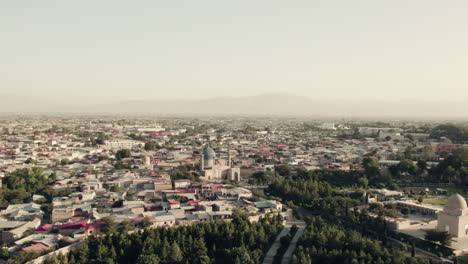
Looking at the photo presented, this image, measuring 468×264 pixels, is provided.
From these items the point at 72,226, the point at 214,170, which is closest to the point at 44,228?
the point at 72,226

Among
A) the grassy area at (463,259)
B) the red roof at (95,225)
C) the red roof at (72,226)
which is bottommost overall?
the grassy area at (463,259)

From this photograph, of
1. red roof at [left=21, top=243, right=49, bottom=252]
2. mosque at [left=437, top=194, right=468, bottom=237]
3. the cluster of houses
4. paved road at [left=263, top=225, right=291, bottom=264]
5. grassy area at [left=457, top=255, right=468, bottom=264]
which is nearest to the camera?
red roof at [left=21, top=243, right=49, bottom=252]

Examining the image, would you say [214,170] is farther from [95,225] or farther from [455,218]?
[455,218]

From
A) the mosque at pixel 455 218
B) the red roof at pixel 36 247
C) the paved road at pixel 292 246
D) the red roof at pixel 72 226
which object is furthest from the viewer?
the mosque at pixel 455 218

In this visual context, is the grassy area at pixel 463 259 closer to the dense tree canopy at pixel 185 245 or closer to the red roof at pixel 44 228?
the dense tree canopy at pixel 185 245

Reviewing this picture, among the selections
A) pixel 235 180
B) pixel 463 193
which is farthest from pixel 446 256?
pixel 235 180

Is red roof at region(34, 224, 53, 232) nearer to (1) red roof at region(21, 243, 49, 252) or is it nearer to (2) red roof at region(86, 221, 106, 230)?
(2) red roof at region(86, 221, 106, 230)

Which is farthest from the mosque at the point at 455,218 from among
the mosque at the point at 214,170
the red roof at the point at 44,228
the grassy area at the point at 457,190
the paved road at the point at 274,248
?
the red roof at the point at 44,228

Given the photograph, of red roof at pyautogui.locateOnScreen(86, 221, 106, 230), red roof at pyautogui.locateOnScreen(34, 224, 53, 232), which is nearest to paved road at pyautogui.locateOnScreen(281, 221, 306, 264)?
red roof at pyautogui.locateOnScreen(86, 221, 106, 230)

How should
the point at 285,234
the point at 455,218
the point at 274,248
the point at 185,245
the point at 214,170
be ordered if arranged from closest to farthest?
the point at 185,245
the point at 274,248
the point at 455,218
the point at 285,234
the point at 214,170

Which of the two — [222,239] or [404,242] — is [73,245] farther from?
[404,242]

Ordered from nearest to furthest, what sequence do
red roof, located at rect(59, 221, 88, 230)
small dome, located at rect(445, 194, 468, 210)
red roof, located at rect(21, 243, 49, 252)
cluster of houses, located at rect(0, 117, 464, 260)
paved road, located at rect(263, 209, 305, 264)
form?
red roof, located at rect(21, 243, 49, 252), paved road, located at rect(263, 209, 305, 264), red roof, located at rect(59, 221, 88, 230), small dome, located at rect(445, 194, 468, 210), cluster of houses, located at rect(0, 117, 464, 260)

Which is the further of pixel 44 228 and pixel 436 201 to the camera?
pixel 436 201
